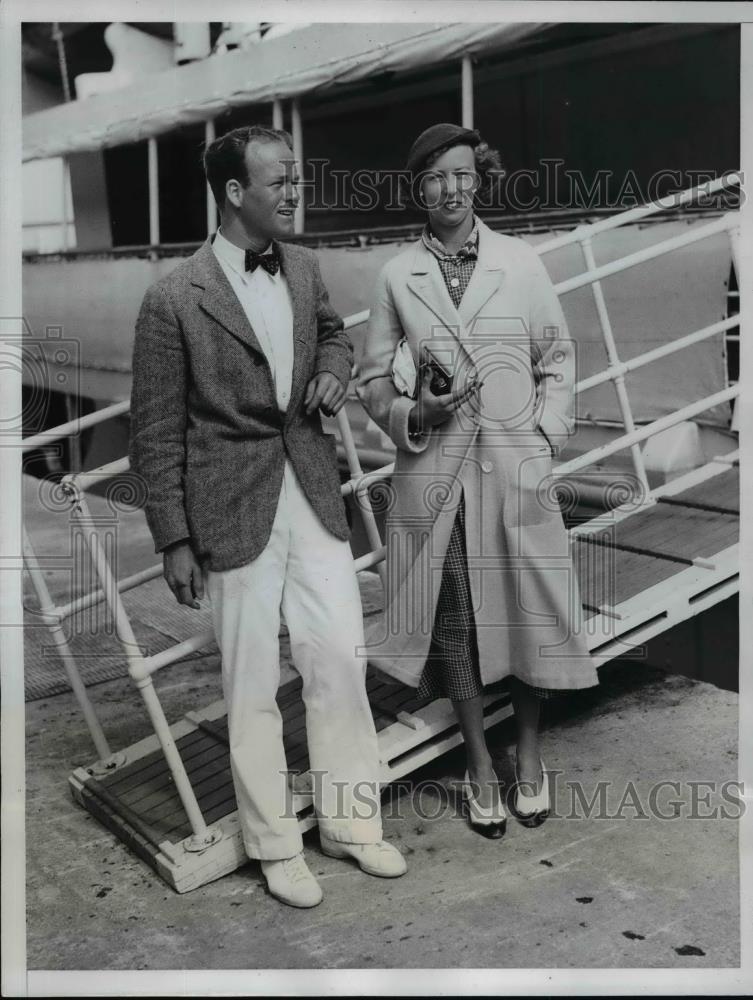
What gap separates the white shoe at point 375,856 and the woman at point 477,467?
0.26 metres

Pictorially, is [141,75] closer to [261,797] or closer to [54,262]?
[54,262]

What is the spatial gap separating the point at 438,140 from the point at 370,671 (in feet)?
5.29

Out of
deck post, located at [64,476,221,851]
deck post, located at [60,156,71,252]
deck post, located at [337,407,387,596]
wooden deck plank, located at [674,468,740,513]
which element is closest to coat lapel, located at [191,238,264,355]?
deck post, located at [337,407,387,596]

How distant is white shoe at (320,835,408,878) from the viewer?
8.13 ft

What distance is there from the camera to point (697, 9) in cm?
258

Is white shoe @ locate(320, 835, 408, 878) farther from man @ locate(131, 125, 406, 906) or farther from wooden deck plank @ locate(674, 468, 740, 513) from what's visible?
wooden deck plank @ locate(674, 468, 740, 513)

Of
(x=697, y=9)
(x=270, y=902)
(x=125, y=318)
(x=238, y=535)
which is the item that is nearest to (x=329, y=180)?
(x=125, y=318)

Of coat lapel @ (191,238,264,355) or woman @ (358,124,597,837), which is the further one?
woman @ (358,124,597,837)

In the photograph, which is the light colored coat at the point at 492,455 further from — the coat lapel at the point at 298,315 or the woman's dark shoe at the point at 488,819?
the woman's dark shoe at the point at 488,819

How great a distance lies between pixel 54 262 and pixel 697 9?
8.05 meters

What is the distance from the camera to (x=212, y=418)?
2404 millimetres

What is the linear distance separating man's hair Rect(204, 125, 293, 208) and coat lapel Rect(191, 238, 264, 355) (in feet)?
0.65

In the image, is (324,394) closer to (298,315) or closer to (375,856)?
(298,315)

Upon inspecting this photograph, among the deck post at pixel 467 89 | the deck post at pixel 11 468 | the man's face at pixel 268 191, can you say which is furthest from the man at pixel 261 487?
the deck post at pixel 467 89
